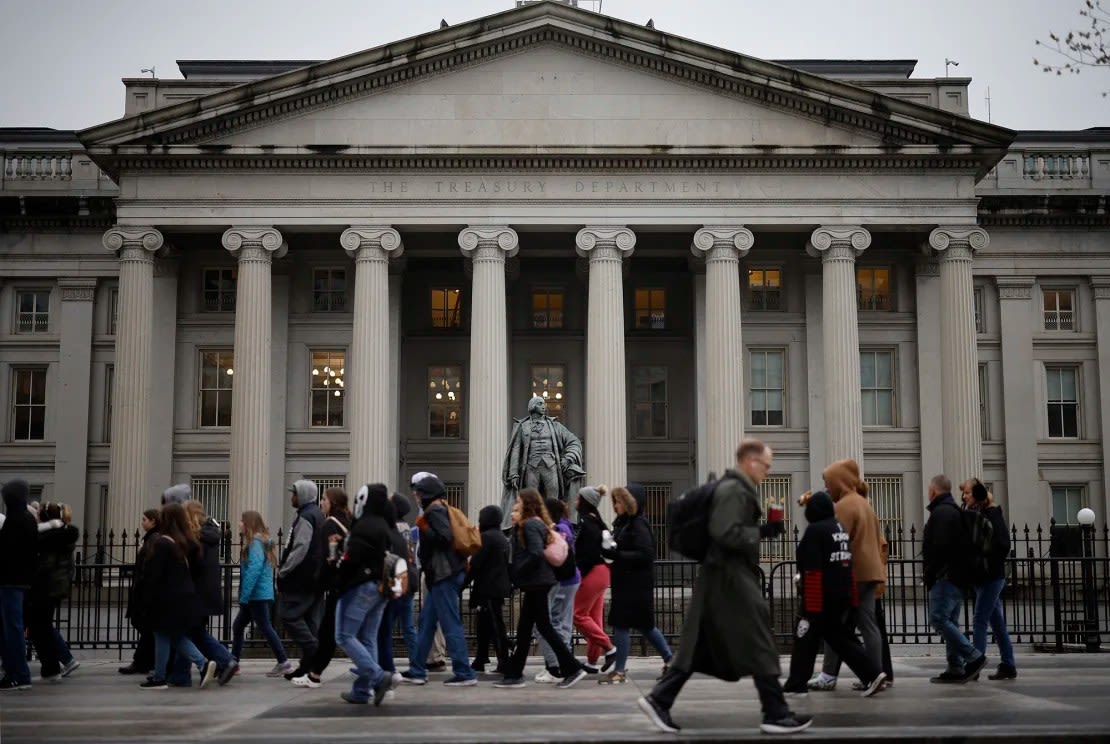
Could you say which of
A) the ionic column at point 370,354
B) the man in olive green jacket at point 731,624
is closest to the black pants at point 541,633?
the man in olive green jacket at point 731,624

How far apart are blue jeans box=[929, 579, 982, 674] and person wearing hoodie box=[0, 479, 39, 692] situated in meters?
10.0

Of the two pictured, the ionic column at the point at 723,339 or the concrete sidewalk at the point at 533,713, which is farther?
the ionic column at the point at 723,339

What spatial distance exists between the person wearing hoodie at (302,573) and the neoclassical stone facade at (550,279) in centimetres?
1859

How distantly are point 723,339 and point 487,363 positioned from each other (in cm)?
636

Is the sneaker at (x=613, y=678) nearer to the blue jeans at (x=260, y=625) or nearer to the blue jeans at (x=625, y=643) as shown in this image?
the blue jeans at (x=625, y=643)

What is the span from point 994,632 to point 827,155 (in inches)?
885

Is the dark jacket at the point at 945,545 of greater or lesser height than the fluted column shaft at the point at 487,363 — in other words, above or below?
below

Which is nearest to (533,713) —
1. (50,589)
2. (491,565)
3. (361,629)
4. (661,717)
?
(661,717)

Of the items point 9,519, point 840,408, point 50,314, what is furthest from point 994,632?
point 50,314

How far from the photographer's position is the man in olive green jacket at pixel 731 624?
10.1 m

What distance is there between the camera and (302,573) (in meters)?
15.2

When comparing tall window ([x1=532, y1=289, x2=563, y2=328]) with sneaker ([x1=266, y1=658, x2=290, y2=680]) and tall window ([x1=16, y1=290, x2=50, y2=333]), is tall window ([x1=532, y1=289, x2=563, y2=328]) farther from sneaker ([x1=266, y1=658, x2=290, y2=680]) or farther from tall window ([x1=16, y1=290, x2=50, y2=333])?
sneaker ([x1=266, y1=658, x2=290, y2=680])

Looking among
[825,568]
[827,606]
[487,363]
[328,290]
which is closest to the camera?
[827,606]

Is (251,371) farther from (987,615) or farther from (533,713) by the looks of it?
(533,713)
